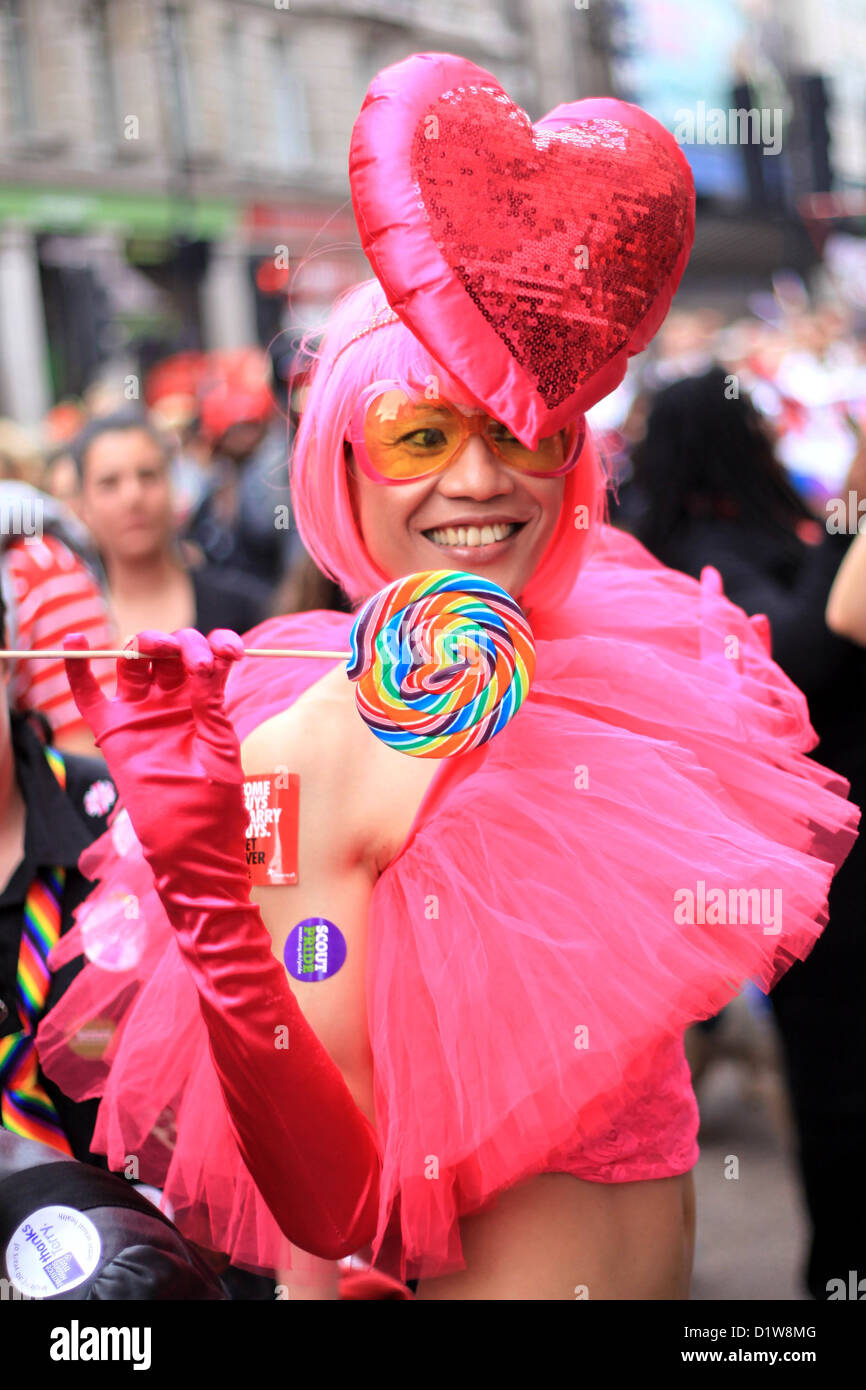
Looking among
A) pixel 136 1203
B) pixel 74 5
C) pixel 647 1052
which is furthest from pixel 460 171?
pixel 74 5

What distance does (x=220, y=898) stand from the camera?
1517 mm

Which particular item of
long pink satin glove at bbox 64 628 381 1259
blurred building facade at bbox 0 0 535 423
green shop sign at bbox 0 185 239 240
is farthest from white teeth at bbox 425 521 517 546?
green shop sign at bbox 0 185 239 240

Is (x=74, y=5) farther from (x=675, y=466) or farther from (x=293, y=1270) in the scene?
(x=293, y=1270)

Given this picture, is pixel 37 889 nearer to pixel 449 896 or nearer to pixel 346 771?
pixel 346 771

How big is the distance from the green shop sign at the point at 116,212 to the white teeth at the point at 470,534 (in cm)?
1946

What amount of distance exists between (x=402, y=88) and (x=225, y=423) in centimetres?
717

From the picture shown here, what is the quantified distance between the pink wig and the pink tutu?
0.39 feet

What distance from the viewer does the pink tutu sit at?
164cm

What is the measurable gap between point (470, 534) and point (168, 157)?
2100 cm

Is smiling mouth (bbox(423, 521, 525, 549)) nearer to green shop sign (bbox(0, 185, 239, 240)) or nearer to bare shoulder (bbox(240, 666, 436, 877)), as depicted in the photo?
bare shoulder (bbox(240, 666, 436, 877))

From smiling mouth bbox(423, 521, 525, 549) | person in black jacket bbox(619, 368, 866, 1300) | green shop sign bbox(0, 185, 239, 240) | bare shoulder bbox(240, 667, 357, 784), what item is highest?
green shop sign bbox(0, 185, 239, 240)

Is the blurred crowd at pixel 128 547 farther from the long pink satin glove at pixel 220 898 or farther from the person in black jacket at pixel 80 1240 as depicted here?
the person in black jacket at pixel 80 1240

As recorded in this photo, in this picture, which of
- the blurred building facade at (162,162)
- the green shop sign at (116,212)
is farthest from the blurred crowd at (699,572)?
the green shop sign at (116,212)

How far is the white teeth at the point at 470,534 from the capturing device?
181 centimetres
